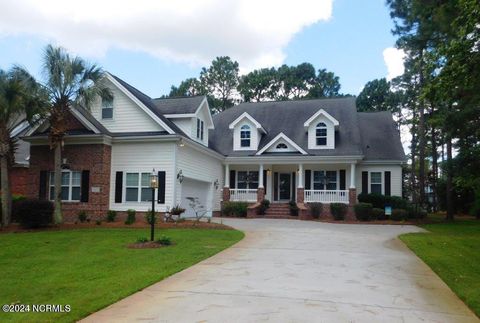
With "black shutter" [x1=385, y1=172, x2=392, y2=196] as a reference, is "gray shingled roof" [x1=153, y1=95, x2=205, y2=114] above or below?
above

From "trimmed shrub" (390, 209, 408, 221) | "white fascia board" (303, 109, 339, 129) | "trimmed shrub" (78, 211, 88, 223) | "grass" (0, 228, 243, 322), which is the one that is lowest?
"grass" (0, 228, 243, 322)

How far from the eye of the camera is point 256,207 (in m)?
23.5

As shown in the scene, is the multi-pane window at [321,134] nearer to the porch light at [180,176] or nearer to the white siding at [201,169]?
the white siding at [201,169]

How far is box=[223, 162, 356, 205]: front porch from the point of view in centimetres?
2430

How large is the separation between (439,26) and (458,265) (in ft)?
24.0

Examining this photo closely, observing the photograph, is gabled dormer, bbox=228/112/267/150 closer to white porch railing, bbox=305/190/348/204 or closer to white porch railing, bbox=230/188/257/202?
white porch railing, bbox=230/188/257/202

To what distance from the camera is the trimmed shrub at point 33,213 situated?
1556 centimetres

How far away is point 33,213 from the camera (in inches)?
613

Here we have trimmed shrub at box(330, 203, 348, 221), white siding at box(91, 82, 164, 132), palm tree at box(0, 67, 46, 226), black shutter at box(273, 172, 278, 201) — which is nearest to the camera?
palm tree at box(0, 67, 46, 226)

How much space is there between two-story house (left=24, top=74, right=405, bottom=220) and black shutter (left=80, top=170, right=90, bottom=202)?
4cm

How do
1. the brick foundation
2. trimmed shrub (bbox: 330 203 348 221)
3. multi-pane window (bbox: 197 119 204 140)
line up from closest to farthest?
the brick foundation → trimmed shrub (bbox: 330 203 348 221) → multi-pane window (bbox: 197 119 204 140)

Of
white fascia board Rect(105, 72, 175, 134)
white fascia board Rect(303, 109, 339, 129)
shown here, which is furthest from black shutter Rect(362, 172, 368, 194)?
white fascia board Rect(105, 72, 175, 134)

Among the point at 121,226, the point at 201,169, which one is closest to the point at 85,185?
the point at 121,226

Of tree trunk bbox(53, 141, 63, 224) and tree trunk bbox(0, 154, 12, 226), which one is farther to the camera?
tree trunk bbox(53, 141, 63, 224)
